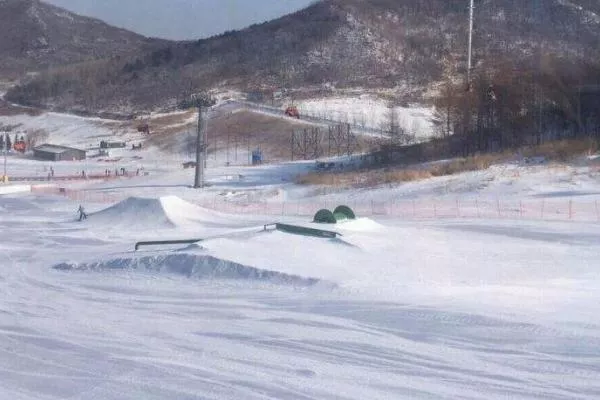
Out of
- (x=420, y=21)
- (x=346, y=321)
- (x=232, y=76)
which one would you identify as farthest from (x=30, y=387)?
(x=420, y=21)

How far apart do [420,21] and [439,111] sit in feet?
189

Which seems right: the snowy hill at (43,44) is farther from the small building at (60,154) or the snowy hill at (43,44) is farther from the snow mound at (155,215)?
the snow mound at (155,215)

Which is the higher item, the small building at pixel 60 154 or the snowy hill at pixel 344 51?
the snowy hill at pixel 344 51

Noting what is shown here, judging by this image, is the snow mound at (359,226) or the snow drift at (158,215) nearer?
the snow mound at (359,226)

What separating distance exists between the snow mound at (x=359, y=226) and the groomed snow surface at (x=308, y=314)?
8 cm

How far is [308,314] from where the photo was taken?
12797 millimetres

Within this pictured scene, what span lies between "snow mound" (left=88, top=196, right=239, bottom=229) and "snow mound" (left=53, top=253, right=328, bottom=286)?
8252 mm

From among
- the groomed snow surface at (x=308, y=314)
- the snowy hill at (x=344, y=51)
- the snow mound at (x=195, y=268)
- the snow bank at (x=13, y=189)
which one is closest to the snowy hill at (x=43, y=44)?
the snowy hill at (x=344, y=51)

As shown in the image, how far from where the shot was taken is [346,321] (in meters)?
12.3

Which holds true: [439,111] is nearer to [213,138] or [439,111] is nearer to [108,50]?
[213,138]

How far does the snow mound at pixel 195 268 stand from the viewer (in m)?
15.3

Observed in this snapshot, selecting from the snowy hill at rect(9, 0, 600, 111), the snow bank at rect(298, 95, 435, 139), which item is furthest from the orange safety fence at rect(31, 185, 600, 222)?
the snowy hill at rect(9, 0, 600, 111)

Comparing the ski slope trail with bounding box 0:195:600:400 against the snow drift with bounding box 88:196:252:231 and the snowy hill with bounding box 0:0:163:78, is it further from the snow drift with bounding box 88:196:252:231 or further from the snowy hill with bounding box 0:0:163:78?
the snowy hill with bounding box 0:0:163:78

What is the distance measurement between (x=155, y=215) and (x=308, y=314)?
14.0 metres
